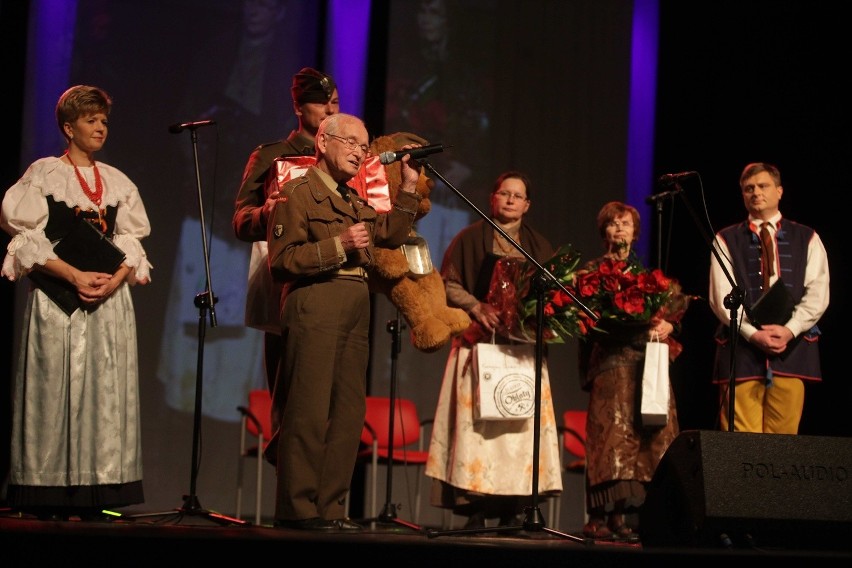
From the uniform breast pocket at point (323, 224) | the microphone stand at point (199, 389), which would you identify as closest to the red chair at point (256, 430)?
the microphone stand at point (199, 389)

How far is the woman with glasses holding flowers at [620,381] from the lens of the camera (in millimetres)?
4809

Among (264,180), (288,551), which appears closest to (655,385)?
(264,180)

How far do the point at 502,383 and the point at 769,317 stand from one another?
143cm

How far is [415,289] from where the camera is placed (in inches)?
179

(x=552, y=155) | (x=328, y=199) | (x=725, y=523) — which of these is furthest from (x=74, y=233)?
(x=552, y=155)

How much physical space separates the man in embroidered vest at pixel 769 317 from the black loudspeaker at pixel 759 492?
1.45 m

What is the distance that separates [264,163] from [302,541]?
2.85 meters

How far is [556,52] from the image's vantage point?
7668 mm

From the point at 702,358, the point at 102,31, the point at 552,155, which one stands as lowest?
the point at 702,358

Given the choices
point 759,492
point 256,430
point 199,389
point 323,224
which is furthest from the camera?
point 256,430

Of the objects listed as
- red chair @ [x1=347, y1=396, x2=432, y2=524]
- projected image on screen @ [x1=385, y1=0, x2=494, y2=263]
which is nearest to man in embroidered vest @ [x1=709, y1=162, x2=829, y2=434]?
red chair @ [x1=347, y1=396, x2=432, y2=524]

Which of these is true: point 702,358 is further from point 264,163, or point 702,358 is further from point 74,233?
point 74,233

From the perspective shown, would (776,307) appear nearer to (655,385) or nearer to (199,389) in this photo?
(655,385)

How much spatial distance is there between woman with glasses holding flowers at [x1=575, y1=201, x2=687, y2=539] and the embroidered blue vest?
387 millimetres
